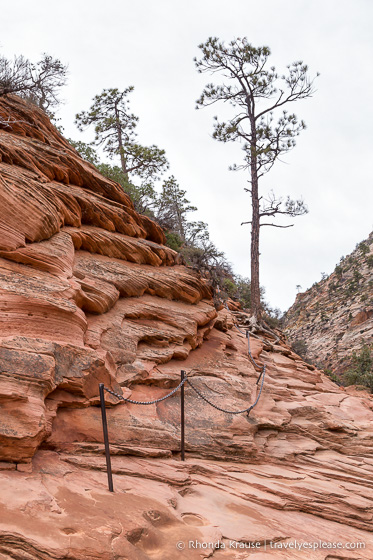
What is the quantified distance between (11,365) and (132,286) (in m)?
4.66

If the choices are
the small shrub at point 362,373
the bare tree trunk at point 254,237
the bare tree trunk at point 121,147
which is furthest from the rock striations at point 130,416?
the bare tree trunk at point 121,147

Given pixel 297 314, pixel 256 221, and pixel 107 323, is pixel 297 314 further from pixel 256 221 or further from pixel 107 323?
pixel 107 323

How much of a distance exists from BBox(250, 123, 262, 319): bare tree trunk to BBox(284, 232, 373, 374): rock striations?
4939mm

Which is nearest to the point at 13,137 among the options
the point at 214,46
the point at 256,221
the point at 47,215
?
the point at 47,215

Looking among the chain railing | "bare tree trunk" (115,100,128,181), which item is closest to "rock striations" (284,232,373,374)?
the chain railing

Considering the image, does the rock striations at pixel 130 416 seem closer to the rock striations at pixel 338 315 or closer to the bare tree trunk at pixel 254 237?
the bare tree trunk at pixel 254 237

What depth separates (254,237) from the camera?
1834cm

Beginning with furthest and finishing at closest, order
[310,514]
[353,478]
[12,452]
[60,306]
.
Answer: [353,478] → [60,306] → [310,514] → [12,452]

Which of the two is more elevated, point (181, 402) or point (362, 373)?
point (362, 373)

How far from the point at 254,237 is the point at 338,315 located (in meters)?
17.6

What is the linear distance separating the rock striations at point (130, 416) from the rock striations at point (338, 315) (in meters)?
12.2

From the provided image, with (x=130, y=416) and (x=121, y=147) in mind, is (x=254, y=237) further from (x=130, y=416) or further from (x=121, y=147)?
(x=130, y=416)

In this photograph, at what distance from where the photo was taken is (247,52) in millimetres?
19125

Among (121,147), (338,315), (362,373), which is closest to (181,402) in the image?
(362,373)
